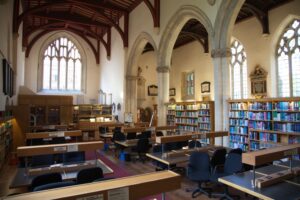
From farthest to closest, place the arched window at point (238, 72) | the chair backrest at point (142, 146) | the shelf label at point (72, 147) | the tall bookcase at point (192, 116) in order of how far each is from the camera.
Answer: the arched window at point (238, 72)
the tall bookcase at point (192, 116)
the chair backrest at point (142, 146)
the shelf label at point (72, 147)

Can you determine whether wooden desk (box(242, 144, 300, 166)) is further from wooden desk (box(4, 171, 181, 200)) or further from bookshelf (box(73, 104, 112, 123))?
bookshelf (box(73, 104, 112, 123))

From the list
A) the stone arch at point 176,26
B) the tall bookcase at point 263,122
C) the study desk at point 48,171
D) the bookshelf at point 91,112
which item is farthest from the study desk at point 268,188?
the bookshelf at point 91,112

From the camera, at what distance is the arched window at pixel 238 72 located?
11.5 metres

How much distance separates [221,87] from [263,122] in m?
1.60

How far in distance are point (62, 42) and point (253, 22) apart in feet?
42.1

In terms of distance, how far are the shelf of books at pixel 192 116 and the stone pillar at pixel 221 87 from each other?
2.65 feet

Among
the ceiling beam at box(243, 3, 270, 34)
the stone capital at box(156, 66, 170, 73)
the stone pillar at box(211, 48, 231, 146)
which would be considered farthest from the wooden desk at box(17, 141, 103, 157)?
the ceiling beam at box(243, 3, 270, 34)

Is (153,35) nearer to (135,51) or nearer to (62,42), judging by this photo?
(135,51)

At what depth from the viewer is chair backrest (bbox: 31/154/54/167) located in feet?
14.4

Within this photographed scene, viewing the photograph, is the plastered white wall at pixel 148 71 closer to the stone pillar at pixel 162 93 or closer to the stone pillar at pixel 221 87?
the stone pillar at pixel 162 93

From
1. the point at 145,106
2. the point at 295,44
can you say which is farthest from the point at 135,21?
the point at 295,44

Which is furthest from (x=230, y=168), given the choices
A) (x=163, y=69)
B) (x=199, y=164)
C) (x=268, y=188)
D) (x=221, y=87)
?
(x=163, y=69)

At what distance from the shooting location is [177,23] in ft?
29.9

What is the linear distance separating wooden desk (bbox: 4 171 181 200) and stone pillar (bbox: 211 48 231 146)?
540cm
